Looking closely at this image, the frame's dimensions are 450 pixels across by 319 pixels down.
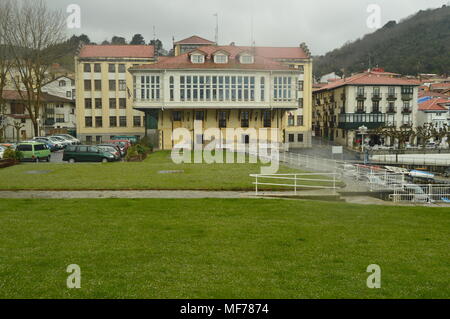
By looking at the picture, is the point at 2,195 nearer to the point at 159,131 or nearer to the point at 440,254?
the point at 440,254

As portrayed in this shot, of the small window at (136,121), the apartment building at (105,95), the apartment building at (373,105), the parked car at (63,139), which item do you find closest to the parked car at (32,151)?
the parked car at (63,139)

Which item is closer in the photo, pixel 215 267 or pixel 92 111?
pixel 215 267

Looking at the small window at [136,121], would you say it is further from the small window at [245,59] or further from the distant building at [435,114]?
the distant building at [435,114]

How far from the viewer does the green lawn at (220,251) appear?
7.67 metres

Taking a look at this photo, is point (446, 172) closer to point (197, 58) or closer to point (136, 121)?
point (197, 58)

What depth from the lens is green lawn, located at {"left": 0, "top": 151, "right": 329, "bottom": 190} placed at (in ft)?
69.6

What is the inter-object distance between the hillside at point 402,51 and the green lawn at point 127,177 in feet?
318

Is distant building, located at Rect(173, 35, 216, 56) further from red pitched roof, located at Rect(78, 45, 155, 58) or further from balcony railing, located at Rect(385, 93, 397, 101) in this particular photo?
balcony railing, located at Rect(385, 93, 397, 101)

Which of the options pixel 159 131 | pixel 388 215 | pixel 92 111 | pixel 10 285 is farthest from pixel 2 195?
pixel 92 111

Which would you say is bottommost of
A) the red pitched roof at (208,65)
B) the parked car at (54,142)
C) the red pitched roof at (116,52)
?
the parked car at (54,142)

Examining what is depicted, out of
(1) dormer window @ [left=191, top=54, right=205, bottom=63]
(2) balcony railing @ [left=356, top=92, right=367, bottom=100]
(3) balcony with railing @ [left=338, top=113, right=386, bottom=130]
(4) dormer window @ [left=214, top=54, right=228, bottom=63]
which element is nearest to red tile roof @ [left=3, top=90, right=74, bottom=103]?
(1) dormer window @ [left=191, top=54, right=205, bottom=63]

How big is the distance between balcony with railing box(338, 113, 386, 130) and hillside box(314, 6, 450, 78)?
4844 centimetres
